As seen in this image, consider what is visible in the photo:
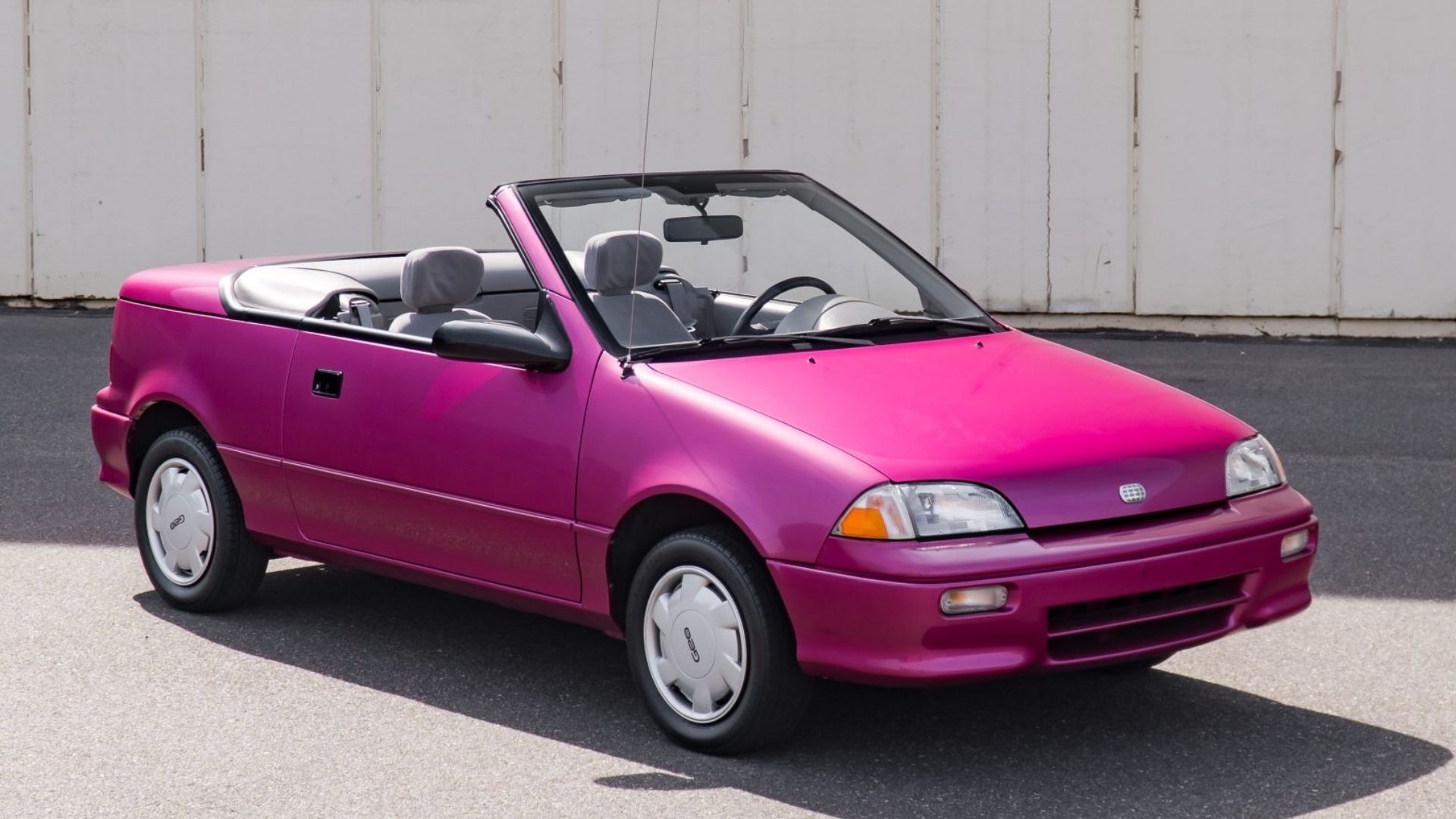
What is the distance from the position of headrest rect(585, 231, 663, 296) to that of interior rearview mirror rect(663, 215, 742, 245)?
0.47 ft

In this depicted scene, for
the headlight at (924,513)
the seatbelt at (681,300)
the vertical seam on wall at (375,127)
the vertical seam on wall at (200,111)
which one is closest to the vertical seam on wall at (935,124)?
the vertical seam on wall at (375,127)

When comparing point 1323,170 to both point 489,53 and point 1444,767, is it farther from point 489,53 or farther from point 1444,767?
point 1444,767

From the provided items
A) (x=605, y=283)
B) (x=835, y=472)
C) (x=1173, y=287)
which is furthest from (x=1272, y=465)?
(x=1173, y=287)

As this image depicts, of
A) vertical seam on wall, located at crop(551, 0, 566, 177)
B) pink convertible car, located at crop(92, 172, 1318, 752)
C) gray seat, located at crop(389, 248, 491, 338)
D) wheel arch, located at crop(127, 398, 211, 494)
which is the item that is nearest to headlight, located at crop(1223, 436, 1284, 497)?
pink convertible car, located at crop(92, 172, 1318, 752)

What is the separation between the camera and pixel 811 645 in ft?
14.4

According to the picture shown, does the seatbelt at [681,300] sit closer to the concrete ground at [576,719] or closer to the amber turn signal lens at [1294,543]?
the concrete ground at [576,719]

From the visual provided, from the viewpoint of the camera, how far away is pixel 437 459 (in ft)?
17.4

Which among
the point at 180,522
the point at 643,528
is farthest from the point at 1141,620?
the point at 180,522

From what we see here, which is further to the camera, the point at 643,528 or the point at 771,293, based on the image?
the point at 771,293

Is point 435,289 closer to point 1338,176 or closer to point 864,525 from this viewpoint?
point 864,525

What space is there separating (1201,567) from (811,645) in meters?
0.97

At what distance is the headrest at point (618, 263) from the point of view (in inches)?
206

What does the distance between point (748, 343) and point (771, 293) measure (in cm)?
39

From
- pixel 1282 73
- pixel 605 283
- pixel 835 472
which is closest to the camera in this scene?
pixel 835 472
